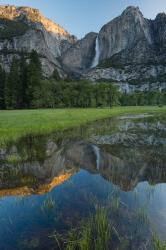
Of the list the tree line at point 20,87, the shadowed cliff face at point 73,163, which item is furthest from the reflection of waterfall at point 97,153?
the tree line at point 20,87

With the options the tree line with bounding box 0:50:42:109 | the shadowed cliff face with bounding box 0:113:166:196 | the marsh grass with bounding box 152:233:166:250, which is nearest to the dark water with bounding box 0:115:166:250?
the shadowed cliff face with bounding box 0:113:166:196

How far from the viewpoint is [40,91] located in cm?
8100

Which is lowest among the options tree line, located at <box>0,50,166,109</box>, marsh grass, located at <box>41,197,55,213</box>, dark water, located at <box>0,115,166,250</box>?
dark water, located at <box>0,115,166,250</box>

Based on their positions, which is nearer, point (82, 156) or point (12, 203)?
point (12, 203)

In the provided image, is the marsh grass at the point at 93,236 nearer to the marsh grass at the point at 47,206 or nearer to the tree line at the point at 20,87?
the marsh grass at the point at 47,206

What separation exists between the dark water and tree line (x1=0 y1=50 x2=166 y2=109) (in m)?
63.8

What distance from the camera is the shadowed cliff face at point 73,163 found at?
12.1 m

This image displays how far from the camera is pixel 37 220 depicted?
27.0ft

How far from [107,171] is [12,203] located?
19.3 ft

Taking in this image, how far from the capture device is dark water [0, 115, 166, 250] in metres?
7.48

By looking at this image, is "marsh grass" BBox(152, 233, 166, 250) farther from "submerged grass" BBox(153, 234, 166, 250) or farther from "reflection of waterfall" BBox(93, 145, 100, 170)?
"reflection of waterfall" BBox(93, 145, 100, 170)

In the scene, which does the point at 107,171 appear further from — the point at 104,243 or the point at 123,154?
the point at 104,243

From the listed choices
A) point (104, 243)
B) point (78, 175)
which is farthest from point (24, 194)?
point (104, 243)

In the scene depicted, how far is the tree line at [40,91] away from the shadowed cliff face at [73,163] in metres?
61.3
